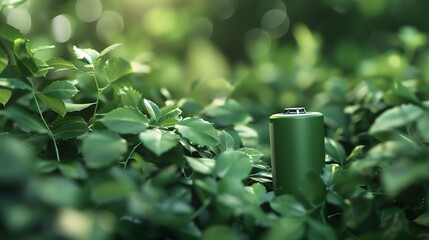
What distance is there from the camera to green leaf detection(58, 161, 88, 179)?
2.55 feet

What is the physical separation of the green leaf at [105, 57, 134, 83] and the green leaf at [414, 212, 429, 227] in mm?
561

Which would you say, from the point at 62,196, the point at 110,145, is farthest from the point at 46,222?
the point at 110,145

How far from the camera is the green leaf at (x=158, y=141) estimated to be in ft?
2.67

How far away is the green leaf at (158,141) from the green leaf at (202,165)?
0.04 metres

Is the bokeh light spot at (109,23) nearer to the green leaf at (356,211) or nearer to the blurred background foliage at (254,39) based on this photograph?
the blurred background foliage at (254,39)

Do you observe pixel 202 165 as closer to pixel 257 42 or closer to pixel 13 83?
pixel 13 83

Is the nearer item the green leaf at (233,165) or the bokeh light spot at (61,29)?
the green leaf at (233,165)

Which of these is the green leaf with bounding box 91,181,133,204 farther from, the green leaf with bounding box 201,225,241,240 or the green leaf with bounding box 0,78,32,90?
the green leaf with bounding box 0,78,32,90

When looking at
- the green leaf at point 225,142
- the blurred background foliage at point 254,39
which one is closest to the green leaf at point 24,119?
the green leaf at point 225,142

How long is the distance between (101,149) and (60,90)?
21cm

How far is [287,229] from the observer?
80cm

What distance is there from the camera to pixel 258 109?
182 centimetres

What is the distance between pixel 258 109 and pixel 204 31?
4.52 feet

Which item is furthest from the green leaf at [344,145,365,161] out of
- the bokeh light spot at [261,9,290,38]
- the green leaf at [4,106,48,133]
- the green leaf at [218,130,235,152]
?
the bokeh light spot at [261,9,290,38]
